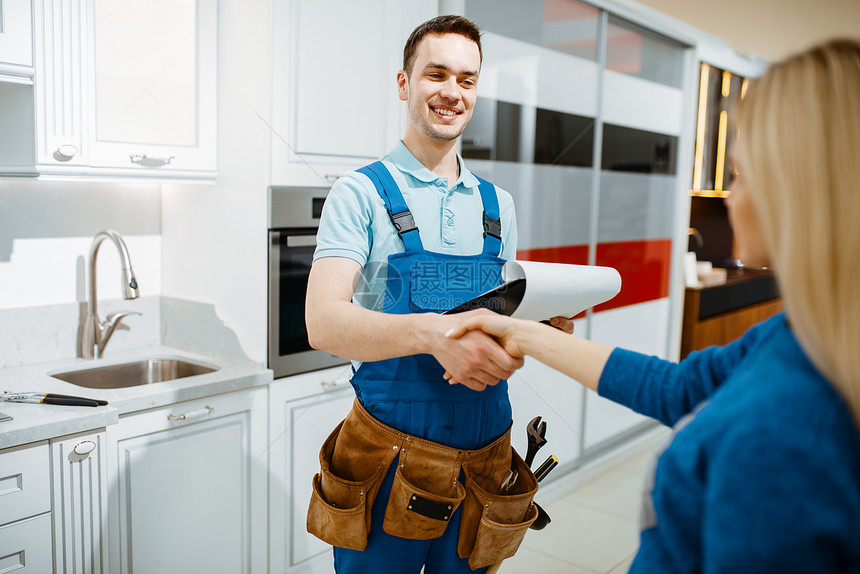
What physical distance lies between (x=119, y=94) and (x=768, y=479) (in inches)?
71.2

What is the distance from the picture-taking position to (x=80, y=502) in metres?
1.66

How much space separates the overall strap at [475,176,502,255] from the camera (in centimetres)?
136

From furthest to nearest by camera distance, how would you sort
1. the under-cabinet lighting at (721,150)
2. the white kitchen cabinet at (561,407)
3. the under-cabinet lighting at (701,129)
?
1. the under-cabinet lighting at (721,150)
2. the under-cabinet lighting at (701,129)
3. the white kitchen cabinet at (561,407)

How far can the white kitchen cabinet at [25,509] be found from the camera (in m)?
1.52

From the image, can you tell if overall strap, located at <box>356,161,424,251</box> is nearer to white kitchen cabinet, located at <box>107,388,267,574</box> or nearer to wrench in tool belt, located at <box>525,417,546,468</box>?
wrench in tool belt, located at <box>525,417,546,468</box>

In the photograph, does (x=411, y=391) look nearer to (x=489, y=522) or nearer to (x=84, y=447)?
(x=489, y=522)

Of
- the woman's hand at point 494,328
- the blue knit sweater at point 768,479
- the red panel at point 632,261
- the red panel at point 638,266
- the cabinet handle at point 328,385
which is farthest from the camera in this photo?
the red panel at point 638,266

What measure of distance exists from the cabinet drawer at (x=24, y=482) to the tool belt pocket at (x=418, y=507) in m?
0.84

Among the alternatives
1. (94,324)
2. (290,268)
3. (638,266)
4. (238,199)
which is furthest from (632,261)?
(94,324)

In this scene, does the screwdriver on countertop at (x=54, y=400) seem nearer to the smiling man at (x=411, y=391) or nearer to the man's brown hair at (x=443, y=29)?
the smiling man at (x=411, y=391)

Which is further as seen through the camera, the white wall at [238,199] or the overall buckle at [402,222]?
the white wall at [238,199]

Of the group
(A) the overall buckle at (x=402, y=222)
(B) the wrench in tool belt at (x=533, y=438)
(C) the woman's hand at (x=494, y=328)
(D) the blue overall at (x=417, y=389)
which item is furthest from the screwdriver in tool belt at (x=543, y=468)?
(A) the overall buckle at (x=402, y=222)

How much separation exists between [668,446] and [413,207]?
78 cm

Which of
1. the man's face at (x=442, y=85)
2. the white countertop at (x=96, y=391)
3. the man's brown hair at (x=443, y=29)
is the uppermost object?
the man's brown hair at (x=443, y=29)
